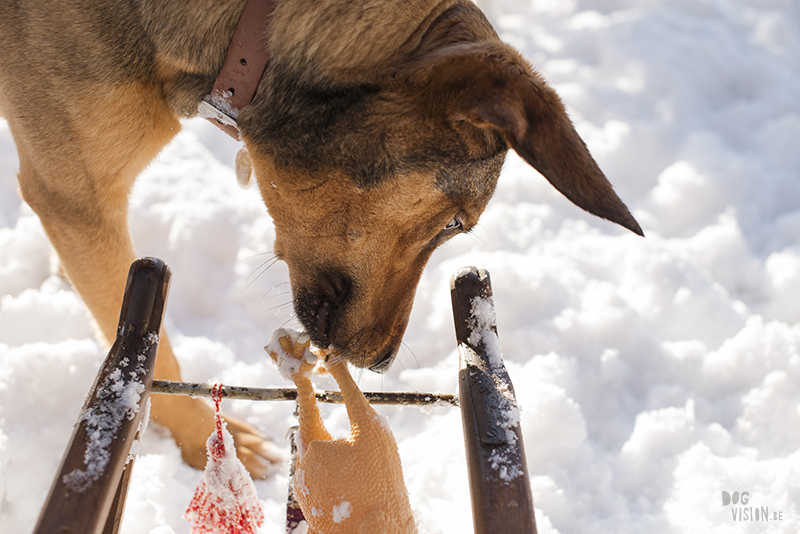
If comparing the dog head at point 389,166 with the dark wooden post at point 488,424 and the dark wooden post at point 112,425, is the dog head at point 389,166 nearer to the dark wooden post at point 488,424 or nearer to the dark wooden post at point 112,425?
the dark wooden post at point 488,424

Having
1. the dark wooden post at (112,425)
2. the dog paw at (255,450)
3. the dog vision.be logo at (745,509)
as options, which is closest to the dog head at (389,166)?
the dark wooden post at (112,425)

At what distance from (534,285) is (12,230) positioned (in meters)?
3.21

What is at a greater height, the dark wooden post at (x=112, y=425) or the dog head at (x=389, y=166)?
the dog head at (x=389, y=166)

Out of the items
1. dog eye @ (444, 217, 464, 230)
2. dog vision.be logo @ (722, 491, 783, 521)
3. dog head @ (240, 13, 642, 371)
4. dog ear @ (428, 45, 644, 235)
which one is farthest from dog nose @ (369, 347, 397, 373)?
dog vision.be logo @ (722, 491, 783, 521)

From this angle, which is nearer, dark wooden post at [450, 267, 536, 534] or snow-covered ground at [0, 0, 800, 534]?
dark wooden post at [450, 267, 536, 534]

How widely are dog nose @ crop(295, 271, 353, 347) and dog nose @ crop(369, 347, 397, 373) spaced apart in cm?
18

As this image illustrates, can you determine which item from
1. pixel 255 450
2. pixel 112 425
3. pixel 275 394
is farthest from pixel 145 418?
pixel 255 450

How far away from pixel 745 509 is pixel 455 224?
1892mm

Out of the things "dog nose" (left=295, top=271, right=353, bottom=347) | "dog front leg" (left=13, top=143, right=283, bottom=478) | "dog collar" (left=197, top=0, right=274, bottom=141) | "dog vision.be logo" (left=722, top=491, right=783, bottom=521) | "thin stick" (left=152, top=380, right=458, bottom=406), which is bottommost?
"dog vision.be logo" (left=722, top=491, right=783, bottom=521)

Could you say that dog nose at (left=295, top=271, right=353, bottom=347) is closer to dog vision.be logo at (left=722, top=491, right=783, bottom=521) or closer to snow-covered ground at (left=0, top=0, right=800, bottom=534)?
snow-covered ground at (left=0, top=0, right=800, bottom=534)

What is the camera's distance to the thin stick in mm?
1801

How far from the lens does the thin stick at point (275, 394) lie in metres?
1.80

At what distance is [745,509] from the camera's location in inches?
102

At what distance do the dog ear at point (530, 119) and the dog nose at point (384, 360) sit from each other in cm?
83
